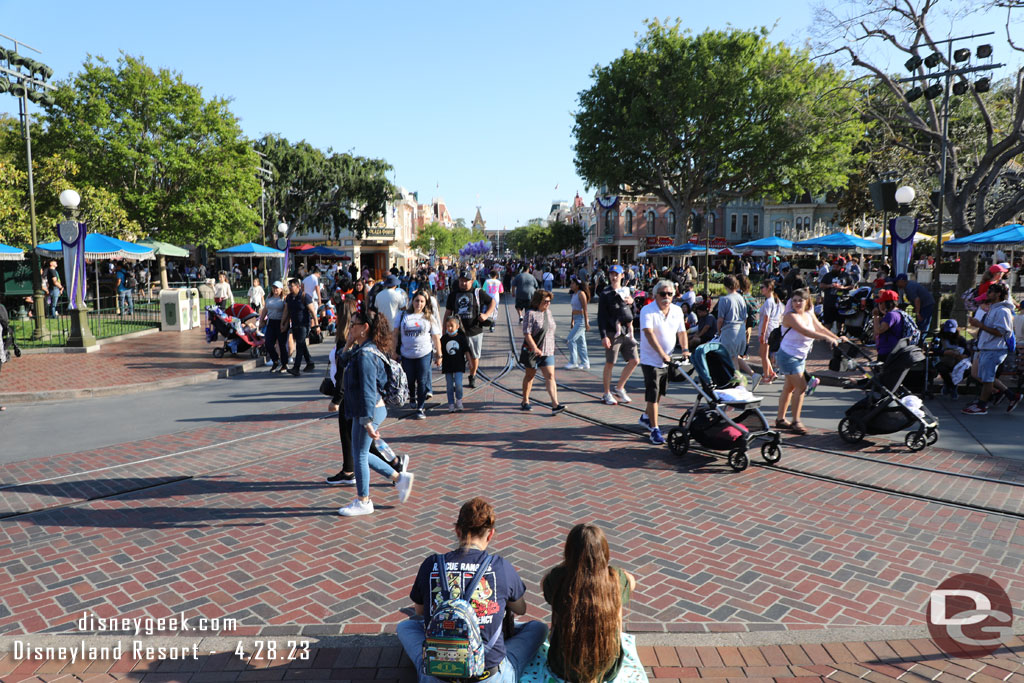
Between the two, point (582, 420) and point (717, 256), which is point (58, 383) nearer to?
point (582, 420)

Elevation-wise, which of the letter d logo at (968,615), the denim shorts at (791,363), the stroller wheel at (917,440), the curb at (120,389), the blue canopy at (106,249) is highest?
the blue canopy at (106,249)

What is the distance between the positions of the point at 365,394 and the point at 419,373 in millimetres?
3544

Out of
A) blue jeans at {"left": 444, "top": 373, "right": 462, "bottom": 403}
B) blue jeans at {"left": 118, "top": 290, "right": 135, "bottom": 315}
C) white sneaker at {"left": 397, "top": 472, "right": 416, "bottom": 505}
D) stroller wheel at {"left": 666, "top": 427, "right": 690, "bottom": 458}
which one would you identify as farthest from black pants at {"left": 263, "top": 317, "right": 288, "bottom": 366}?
blue jeans at {"left": 118, "top": 290, "right": 135, "bottom": 315}

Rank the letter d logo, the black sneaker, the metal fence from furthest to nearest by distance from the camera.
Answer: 1. the metal fence
2. the black sneaker
3. the letter d logo

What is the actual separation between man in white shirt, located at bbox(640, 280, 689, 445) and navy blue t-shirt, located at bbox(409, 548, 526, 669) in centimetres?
444

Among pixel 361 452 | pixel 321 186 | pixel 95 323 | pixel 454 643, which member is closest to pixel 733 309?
pixel 361 452

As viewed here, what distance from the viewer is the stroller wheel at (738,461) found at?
20.8 feet

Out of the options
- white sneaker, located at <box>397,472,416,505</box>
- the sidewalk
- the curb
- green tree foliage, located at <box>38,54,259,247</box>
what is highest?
green tree foliage, located at <box>38,54,259,247</box>

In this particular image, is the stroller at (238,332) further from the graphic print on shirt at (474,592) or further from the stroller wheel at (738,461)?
the graphic print on shirt at (474,592)

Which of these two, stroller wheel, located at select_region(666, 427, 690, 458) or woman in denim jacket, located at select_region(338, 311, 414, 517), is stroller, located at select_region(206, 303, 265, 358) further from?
stroller wheel, located at select_region(666, 427, 690, 458)

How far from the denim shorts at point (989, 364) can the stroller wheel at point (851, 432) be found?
8.24ft

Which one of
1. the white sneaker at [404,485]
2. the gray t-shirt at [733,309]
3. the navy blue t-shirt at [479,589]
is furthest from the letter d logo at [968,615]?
the gray t-shirt at [733,309]

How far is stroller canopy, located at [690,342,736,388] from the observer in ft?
21.3

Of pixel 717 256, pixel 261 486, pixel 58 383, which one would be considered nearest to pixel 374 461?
pixel 261 486
